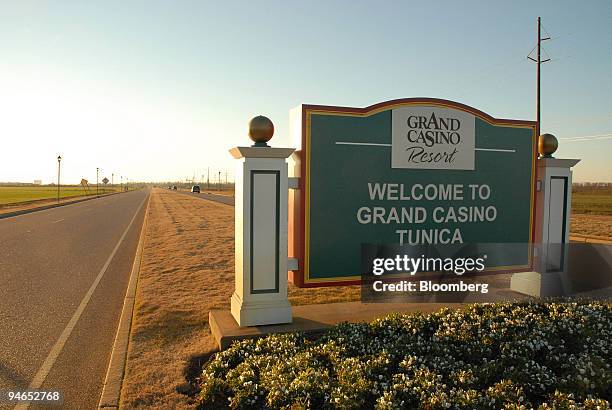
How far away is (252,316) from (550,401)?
311cm

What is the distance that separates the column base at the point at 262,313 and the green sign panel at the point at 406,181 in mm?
481

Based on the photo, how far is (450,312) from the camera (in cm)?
526

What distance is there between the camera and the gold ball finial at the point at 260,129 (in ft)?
17.3

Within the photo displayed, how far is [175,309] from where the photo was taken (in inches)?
266

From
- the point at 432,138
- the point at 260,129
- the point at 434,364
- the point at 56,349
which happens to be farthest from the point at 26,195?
the point at 434,364

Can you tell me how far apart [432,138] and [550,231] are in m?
2.58

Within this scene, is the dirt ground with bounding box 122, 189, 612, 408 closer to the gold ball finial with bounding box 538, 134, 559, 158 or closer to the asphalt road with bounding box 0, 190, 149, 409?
the asphalt road with bounding box 0, 190, 149, 409

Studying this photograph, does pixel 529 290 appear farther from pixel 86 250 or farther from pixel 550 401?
pixel 86 250

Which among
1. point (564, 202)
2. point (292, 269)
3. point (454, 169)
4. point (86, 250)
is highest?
point (454, 169)

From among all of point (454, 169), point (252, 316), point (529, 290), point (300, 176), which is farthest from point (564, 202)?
point (252, 316)

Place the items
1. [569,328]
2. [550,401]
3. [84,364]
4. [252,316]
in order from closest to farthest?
[550,401], [569,328], [84,364], [252,316]

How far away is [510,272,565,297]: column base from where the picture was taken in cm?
Answer: 680

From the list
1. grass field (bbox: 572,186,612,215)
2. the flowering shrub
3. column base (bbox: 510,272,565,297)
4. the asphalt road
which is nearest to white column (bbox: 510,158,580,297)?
column base (bbox: 510,272,565,297)

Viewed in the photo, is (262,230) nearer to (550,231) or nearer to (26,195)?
(550,231)
